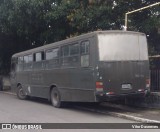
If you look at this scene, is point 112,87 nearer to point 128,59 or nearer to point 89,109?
point 128,59

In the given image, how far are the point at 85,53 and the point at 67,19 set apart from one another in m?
7.75

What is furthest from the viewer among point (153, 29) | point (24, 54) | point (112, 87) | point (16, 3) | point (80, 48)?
point (16, 3)

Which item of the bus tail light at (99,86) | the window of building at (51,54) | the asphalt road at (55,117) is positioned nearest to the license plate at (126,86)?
the bus tail light at (99,86)

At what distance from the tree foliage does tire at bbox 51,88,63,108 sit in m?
4.52

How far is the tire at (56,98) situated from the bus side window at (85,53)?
2.54m

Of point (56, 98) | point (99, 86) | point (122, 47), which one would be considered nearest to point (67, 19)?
point (56, 98)

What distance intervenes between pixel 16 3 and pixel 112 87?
37.5 feet

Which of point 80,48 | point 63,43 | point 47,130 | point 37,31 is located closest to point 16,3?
point 37,31

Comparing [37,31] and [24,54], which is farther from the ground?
[37,31]

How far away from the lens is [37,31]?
25.4m

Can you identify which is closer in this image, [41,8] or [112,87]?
[112,87]

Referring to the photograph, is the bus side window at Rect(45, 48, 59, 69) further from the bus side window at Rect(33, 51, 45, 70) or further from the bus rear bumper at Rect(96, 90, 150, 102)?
the bus rear bumper at Rect(96, 90, 150, 102)

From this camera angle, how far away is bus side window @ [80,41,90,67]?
13.6 metres

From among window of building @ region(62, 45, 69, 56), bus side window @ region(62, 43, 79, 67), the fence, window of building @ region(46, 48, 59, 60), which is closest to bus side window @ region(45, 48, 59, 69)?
window of building @ region(46, 48, 59, 60)
